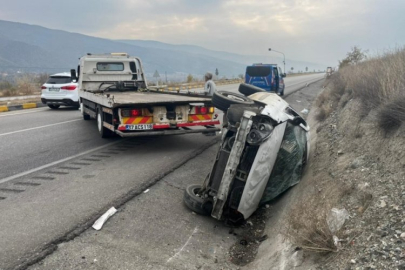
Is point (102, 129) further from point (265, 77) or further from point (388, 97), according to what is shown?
point (265, 77)

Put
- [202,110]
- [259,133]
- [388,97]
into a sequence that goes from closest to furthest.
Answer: [259,133] < [388,97] < [202,110]

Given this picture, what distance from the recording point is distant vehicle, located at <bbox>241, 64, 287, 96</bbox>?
73.1 feet

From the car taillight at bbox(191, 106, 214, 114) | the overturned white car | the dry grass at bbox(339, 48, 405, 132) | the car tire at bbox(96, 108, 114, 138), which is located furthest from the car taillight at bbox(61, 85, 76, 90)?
the overturned white car

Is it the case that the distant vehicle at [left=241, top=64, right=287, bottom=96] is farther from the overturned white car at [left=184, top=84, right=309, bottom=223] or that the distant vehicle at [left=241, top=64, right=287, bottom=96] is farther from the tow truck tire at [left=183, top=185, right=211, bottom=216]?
the tow truck tire at [left=183, top=185, right=211, bottom=216]

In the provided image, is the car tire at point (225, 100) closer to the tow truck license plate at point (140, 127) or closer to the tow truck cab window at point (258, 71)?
the tow truck license plate at point (140, 127)

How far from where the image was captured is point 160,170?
6184 millimetres

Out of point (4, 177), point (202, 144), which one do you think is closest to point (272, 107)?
point (202, 144)

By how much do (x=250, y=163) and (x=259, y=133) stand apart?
375 millimetres

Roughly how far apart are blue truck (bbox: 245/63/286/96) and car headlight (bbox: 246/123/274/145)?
1864 centimetres

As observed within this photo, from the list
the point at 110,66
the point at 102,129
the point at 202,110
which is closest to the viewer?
the point at 202,110

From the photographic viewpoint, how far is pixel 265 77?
884 inches

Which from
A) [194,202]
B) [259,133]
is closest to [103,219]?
[194,202]

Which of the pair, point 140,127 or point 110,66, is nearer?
point 140,127

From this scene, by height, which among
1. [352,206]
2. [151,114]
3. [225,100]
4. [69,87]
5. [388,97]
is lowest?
[69,87]
